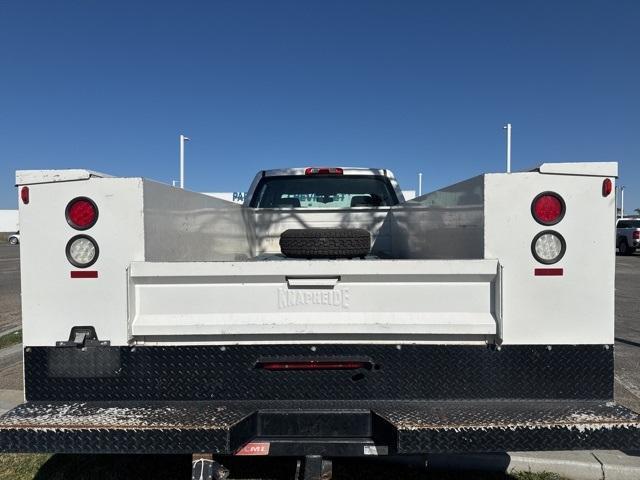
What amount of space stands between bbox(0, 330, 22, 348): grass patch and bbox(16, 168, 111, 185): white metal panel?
479 centimetres

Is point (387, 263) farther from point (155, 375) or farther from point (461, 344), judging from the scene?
point (155, 375)

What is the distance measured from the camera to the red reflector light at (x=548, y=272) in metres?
2.19

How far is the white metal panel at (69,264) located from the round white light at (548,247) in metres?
1.90

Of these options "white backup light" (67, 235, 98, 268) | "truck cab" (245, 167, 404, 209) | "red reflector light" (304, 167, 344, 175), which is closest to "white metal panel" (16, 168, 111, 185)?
"white backup light" (67, 235, 98, 268)

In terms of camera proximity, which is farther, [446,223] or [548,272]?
[446,223]

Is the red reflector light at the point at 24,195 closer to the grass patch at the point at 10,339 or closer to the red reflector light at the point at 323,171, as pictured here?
the red reflector light at the point at 323,171

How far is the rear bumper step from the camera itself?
1.98 meters

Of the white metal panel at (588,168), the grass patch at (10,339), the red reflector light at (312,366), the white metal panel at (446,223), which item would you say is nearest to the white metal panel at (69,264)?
the red reflector light at (312,366)

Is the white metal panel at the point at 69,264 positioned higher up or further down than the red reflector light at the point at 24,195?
further down

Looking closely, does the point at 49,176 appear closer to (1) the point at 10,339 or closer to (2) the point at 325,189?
(2) the point at 325,189

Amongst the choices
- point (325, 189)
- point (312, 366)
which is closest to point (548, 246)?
point (312, 366)

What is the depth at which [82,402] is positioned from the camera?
2217mm

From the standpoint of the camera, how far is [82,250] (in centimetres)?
223

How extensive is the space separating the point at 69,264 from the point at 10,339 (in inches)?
200
